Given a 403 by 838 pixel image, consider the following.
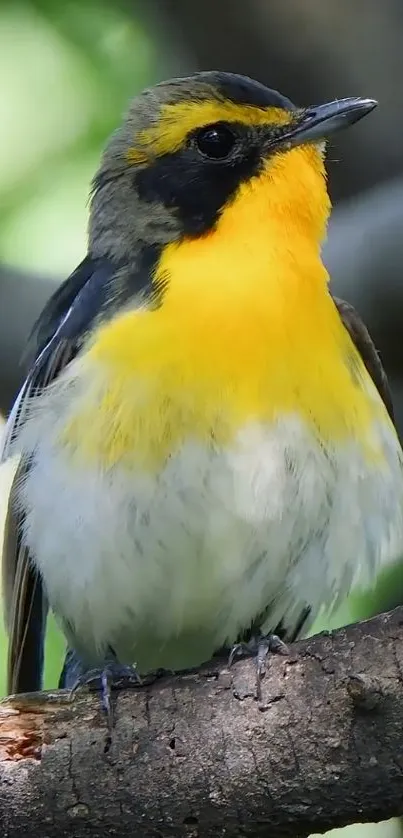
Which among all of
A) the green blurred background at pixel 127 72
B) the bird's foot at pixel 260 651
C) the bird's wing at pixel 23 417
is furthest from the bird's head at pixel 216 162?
the bird's foot at pixel 260 651

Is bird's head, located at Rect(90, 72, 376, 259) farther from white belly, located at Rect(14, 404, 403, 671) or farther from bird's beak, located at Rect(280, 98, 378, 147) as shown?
white belly, located at Rect(14, 404, 403, 671)

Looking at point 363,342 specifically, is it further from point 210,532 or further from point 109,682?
point 109,682

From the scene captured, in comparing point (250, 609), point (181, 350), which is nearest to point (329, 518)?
point (250, 609)

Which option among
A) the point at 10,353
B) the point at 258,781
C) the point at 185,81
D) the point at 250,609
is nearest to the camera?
the point at 258,781

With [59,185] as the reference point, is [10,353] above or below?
below

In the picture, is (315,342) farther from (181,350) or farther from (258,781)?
(258,781)

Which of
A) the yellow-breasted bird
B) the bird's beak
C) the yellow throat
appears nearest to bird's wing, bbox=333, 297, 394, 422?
the yellow-breasted bird

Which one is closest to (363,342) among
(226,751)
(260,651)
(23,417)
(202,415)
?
(202,415)

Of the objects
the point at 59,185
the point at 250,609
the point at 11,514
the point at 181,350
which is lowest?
the point at 250,609
